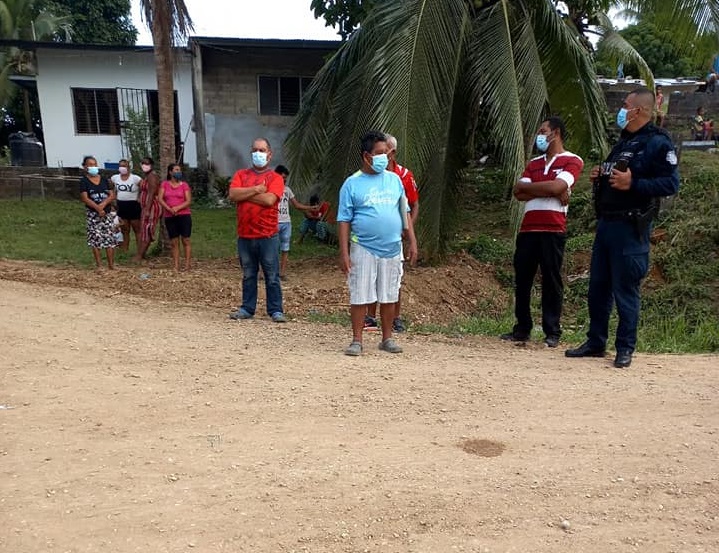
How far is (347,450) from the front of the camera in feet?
10.5

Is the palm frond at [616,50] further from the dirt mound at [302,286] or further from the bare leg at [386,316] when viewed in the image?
the bare leg at [386,316]

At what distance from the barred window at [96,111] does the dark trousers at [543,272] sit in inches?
581

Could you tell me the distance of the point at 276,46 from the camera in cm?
1570

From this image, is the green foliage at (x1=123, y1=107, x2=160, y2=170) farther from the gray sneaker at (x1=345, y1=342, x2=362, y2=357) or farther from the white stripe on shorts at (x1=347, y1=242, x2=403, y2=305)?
the gray sneaker at (x1=345, y1=342, x2=362, y2=357)

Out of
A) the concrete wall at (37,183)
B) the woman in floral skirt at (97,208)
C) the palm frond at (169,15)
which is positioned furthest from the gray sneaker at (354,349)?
the concrete wall at (37,183)

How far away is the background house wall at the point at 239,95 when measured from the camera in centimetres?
1667

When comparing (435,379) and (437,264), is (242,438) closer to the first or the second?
(435,379)

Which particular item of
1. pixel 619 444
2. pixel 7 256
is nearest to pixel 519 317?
pixel 619 444

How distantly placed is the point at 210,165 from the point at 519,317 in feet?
43.2

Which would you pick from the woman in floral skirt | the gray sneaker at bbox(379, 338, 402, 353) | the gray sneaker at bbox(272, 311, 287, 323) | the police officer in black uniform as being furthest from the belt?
the woman in floral skirt

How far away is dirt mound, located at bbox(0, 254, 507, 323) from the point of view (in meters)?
7.66

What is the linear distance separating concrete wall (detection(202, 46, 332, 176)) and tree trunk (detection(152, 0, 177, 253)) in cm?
660

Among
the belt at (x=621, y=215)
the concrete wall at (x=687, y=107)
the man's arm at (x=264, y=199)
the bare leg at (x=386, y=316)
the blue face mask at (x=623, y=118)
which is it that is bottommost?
the bare leg at (x=386, y=316)

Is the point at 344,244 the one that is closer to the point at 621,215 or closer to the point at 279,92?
the point at 621,215
